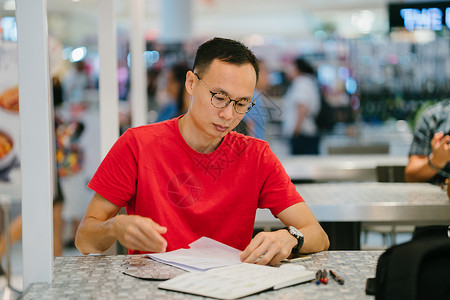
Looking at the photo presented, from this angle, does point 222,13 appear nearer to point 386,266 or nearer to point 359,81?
point 359,81

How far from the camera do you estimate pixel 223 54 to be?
1.83 metres

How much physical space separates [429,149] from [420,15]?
5.02 ft

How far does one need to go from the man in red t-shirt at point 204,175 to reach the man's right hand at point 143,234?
0.29 metres

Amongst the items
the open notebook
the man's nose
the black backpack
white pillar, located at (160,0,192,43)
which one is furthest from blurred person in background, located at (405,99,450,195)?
white pillar, located at (160,0,192,43)

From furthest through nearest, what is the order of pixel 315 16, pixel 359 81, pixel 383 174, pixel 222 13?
1. pixel 222 13
2. pixel 315 16
3. pixel 359 81
4. pixel 383 174

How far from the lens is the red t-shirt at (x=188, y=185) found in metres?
1.77

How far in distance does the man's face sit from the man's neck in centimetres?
3

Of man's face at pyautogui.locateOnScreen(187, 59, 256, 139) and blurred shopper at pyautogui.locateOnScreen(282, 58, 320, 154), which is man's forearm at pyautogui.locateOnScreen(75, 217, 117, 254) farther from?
blurred shopper at pyautogui.locateOnScreen(282, 58, 320, 154)

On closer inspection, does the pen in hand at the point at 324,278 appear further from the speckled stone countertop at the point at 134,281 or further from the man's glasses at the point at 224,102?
the man's glasses at the point at 224,102

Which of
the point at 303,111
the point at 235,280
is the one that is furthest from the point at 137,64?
the point at 303,111

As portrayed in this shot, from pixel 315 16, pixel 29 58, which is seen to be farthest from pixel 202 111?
pixel 315 16

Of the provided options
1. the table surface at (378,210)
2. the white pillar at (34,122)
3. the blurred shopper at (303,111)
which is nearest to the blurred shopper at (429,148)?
the table surface at (378,210)

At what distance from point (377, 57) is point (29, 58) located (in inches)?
245

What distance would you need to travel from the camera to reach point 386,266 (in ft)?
3.39
